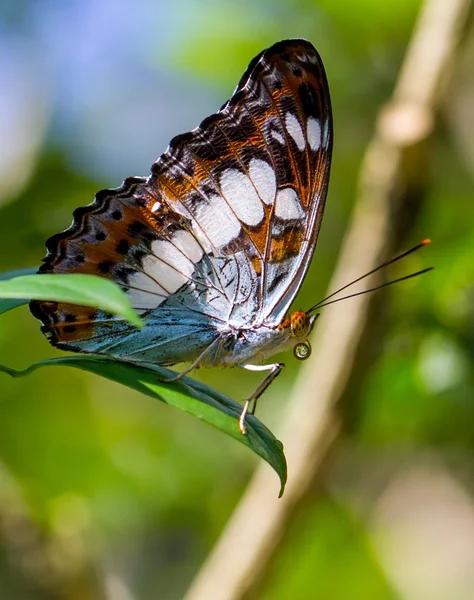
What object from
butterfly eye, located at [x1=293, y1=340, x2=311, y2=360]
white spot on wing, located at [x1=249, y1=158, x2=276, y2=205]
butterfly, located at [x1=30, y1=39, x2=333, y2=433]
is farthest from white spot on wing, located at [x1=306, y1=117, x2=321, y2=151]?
butterfly eye, located at [x1=293, y1=340, x2=311, y2=360]

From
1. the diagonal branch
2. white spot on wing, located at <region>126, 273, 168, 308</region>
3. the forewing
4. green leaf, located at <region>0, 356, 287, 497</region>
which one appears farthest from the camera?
the diagonal branch

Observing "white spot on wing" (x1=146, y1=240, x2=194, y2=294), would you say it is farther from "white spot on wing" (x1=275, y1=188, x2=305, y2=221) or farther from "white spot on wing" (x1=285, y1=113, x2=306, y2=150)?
"white spot on wing" (x1=285, y1=113, x2=306, y2=150)

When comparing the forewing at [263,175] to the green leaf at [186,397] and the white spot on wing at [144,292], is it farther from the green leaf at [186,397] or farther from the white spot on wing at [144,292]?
the green leaf at [186,397]

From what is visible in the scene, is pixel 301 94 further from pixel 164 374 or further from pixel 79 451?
pixel 79 451

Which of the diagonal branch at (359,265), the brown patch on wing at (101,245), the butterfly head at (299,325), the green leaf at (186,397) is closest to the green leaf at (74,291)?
the green leaf at (186,397)

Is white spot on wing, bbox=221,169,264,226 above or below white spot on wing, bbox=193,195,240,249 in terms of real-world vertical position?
above

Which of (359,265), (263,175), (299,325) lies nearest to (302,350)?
(299,325)

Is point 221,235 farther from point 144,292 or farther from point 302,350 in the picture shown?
point 302,350

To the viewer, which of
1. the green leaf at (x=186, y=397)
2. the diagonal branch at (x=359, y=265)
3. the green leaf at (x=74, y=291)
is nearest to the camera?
the green leaf at (x=74, y=291)
